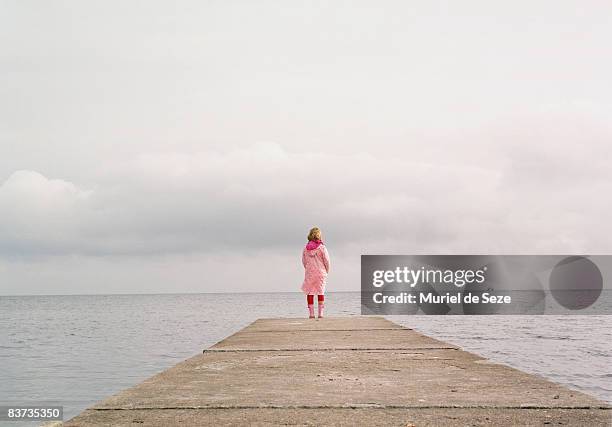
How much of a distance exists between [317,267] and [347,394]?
32.1ft

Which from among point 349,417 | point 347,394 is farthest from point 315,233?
point 349,417

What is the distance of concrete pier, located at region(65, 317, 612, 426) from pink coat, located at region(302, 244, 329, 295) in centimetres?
673

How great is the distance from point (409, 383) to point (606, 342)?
22.4 metres

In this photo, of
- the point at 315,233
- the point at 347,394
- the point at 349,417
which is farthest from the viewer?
the point at 315,233

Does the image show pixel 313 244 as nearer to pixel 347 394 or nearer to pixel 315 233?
pixel 315 233

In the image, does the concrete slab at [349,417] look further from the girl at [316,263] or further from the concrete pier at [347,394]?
the girl at [316,263]

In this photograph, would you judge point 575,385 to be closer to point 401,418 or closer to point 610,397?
point 610,397

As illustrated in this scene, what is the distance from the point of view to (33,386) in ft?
50.3

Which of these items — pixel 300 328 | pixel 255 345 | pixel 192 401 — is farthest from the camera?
pixel 300 328

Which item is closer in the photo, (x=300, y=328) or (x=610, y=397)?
(x=610, y=397)

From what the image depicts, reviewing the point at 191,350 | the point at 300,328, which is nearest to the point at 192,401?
the point at 300,328

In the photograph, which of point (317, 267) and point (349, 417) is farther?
point (317, 267)

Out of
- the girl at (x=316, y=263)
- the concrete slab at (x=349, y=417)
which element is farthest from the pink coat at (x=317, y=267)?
the concrete slab at (x=349, y=417)

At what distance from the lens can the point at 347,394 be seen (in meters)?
4.83
